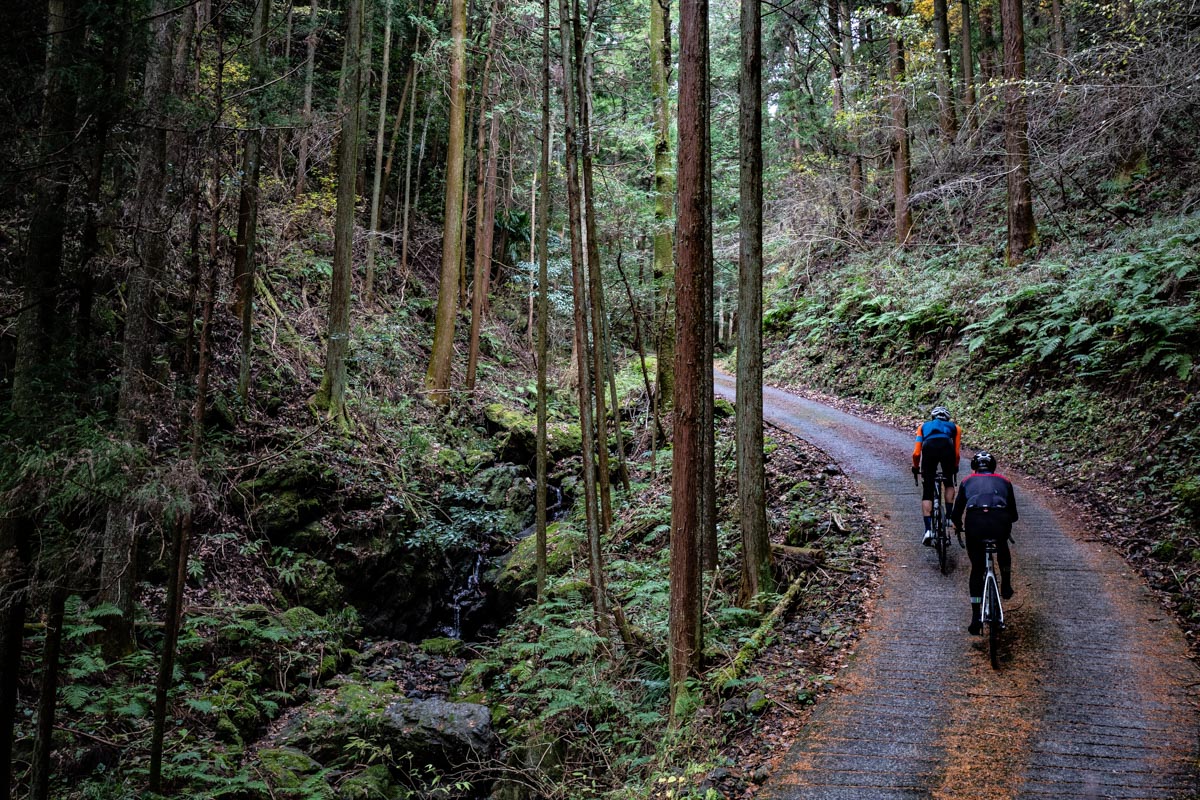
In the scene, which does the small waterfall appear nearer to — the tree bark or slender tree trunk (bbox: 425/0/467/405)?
slender tree trunk (bbox: 425/0/467/405)

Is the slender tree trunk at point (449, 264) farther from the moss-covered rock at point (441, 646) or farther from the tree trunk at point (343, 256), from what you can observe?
the moss-covered rock at point (441, 646)

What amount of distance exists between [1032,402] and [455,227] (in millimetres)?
13503

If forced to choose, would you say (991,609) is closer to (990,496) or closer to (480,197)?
(990,496)

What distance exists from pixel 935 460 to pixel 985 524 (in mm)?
2126

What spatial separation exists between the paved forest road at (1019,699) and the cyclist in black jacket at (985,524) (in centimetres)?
50

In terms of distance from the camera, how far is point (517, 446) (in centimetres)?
1677

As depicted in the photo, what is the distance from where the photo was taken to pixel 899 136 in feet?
69.2

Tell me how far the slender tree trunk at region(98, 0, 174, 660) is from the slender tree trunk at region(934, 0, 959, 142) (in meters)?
18.0

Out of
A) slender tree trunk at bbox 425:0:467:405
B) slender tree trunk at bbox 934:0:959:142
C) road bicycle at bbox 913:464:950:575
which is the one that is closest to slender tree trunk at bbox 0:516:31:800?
road bicycle at bbox 913:464:950:575

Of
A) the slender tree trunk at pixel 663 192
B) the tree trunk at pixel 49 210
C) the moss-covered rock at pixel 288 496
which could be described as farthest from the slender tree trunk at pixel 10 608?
the slender tree trunk at pixel 663 192

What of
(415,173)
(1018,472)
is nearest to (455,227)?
(415,173)

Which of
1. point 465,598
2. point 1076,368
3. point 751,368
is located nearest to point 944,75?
point 1076,368

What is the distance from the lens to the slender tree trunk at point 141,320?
695cm

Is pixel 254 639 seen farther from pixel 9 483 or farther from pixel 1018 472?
pixel 1018 472
